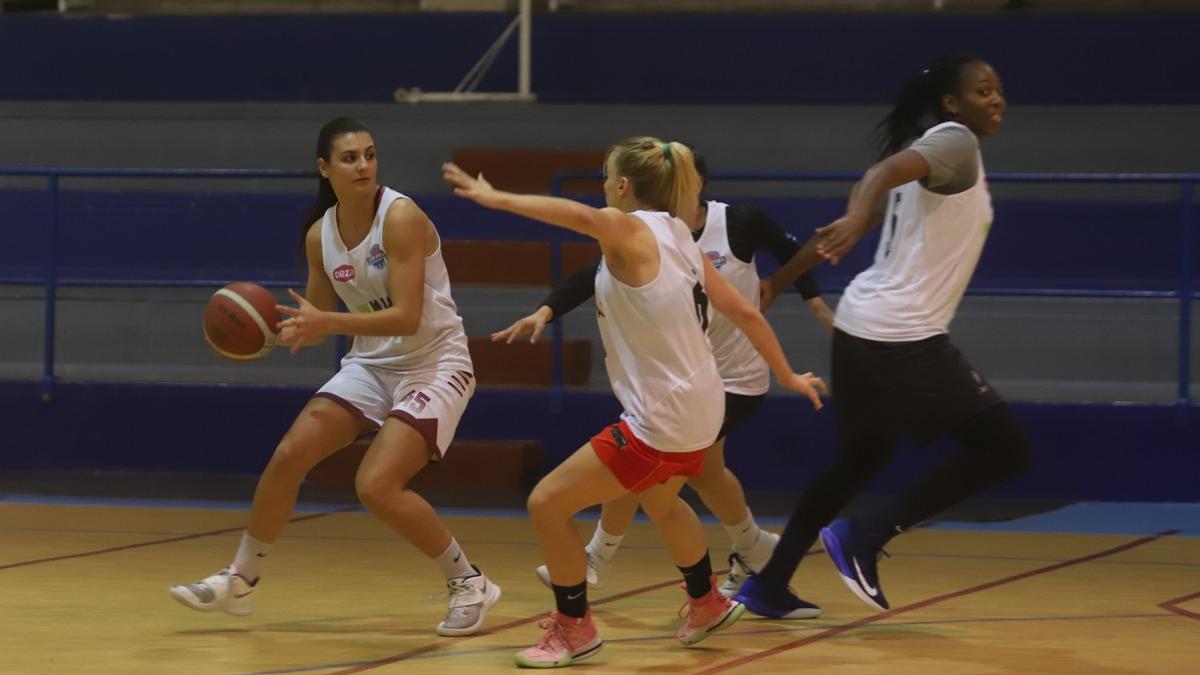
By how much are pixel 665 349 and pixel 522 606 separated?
51.1 inches

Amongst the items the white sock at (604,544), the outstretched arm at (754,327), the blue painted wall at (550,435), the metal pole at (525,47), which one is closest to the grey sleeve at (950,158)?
the outstretched arm at (754,327)

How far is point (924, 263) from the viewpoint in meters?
4.61

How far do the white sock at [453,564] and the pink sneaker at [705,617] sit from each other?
0.68m

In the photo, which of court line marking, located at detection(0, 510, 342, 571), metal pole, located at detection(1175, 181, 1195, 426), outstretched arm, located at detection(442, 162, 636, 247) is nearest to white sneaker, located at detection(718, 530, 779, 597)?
outstretched arm, located at detection(442, 162, 636, 247)

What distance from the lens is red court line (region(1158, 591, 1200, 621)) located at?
5.09m

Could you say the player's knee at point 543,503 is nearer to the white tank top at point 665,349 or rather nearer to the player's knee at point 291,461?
the white tank top at point 665,349

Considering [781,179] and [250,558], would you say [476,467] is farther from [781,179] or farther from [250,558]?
[250,558]

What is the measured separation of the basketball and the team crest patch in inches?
13.0

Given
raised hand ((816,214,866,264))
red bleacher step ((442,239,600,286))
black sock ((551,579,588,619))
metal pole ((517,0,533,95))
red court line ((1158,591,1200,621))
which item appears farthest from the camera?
metal pole ((517,0,533,95))

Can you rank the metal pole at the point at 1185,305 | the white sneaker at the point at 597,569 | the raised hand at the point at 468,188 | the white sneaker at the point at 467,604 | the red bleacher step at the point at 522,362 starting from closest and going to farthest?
1. the raised hand at the point at 468,188
2. the white sneaker at the point at 467,604
3. the white sneaker at the point at 597,569
4. the metal pole at the point at 1185,305
5. the red bleacher step at the point at 522,362

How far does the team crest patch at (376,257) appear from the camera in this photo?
5000mm

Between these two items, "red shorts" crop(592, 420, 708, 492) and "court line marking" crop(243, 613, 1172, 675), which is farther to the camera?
"court line marking" crop(243, 613, 1172, 675)

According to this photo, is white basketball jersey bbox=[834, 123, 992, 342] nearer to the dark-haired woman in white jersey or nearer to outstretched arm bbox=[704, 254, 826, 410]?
the dark-haired woman in white jersey

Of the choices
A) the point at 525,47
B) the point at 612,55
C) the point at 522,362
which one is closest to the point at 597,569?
the point at 522,362
